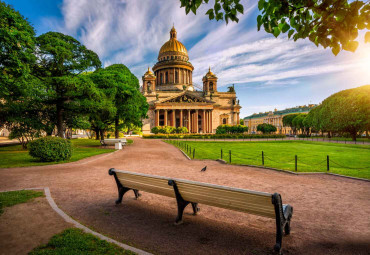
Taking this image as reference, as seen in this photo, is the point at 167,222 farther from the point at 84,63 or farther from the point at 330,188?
the point at 84,63

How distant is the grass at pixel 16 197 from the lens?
218 inches

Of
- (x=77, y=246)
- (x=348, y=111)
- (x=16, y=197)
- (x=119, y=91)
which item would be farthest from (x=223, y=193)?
(x=348, y=111)

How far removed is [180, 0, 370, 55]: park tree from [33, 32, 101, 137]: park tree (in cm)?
1659

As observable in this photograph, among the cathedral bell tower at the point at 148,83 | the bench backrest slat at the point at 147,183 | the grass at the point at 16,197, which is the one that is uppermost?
the cathedral bell tower at the point at 148,83

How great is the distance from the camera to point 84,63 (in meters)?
19.8

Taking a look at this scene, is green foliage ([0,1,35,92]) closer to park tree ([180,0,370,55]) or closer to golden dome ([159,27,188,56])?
park tree ([180,0,370,55])

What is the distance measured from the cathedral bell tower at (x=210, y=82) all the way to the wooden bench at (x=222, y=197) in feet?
230

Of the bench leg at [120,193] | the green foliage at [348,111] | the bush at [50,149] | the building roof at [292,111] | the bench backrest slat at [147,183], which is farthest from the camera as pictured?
the building roof at [292,111]

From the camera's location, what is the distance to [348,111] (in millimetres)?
39312

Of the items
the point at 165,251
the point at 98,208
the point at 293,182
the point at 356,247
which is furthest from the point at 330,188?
the point at 98,208

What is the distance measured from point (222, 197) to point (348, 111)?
46824 mm

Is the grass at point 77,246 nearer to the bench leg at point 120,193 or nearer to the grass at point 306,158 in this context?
the bench leg at point 120,193

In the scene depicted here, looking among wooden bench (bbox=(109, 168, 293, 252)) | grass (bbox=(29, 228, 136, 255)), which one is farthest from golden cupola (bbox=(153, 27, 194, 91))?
grass (bbox=(29, 228, 136, 255))

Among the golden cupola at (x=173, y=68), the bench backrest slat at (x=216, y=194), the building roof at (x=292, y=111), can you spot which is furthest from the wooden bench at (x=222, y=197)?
the building roof at (x=292, y=111)
